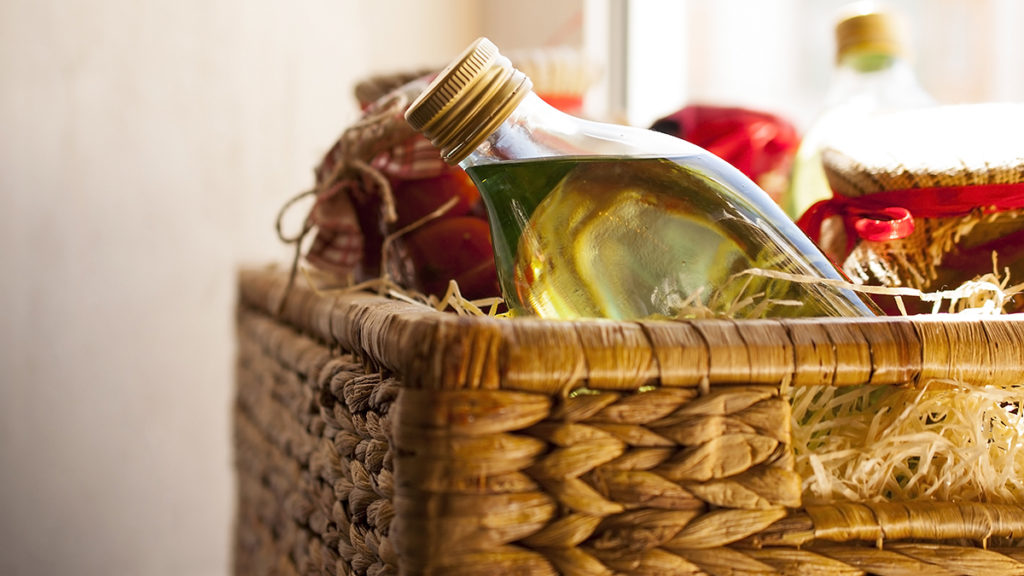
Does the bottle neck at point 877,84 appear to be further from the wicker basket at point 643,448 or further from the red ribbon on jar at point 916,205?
the wicker basket at point 643,448

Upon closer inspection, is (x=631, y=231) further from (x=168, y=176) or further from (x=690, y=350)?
(x=168, y=176)

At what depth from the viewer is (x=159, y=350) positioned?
1.00 metres

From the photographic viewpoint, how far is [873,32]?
2.09ft

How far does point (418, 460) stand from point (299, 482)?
0.24m

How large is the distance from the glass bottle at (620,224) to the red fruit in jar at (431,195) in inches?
5.4

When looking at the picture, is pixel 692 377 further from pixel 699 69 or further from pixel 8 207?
pixel 699 69

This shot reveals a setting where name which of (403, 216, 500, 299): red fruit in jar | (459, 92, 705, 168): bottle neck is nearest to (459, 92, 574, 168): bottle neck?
(459, 92, 705, 168): bottle neck

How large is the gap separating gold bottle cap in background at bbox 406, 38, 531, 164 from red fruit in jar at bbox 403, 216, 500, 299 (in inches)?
5.2

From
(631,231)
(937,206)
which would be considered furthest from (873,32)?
(631,231)

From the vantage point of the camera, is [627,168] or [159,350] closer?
[627,168]

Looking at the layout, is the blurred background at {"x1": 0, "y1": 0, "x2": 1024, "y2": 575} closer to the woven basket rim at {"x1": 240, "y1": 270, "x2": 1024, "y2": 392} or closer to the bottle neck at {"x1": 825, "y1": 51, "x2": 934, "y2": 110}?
the bottle neck at {"x1": 825, "y1": 51, "x2": 934, "y2": 110}

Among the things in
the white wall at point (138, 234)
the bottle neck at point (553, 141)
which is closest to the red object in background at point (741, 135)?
the bottle neck at point (553, 141)

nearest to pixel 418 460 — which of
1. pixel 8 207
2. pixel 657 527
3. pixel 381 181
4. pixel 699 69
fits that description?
pixel 657 527

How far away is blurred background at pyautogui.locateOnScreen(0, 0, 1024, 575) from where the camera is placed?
91 centimetres
